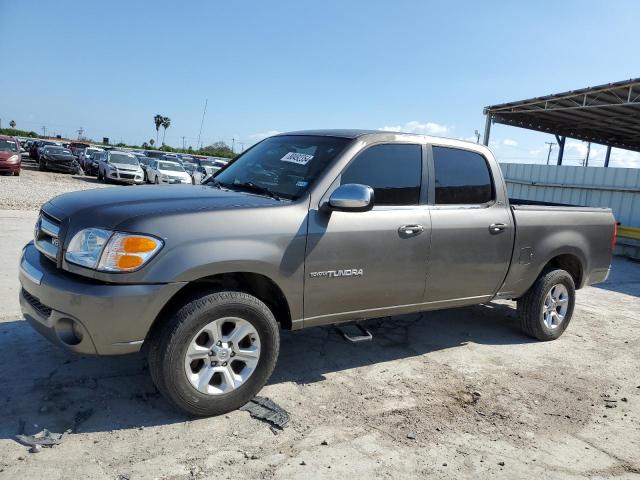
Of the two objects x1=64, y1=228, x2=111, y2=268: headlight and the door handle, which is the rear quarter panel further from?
x1=64, y1=228, x2=111, y2=268: headlight

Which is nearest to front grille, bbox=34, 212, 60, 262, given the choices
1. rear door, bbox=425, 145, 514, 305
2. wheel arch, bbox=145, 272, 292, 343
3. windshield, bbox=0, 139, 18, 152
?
wheel arch, bbox=145, 272, 292, 343

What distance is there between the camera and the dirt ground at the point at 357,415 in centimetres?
293

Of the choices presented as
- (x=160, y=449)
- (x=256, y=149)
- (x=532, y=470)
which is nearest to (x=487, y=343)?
(x=532, y=470)

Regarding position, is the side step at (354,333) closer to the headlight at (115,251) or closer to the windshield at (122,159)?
the headlight at (115,251)

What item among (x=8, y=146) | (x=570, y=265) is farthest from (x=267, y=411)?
(x=8, y=146)

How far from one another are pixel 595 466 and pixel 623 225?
1361 centimetres

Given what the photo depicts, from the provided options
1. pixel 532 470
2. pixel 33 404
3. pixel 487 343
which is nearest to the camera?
pixel 532 470

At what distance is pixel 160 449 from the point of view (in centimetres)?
299

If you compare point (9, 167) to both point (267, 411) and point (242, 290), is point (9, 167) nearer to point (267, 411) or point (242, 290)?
point (242, 290)

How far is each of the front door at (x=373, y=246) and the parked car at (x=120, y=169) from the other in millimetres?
23169

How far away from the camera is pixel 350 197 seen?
11.7 ft

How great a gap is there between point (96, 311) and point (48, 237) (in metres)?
0.90

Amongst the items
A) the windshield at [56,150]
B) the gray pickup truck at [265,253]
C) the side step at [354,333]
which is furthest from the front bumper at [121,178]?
the side step at [354,333]

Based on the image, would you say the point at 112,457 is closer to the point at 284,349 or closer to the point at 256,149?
the point at 284,349
